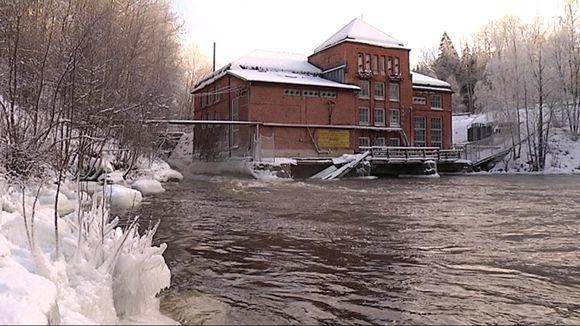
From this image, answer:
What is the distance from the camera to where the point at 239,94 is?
3631 cm

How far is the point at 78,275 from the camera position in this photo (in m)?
4.23

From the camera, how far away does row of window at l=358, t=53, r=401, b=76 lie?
39531mm

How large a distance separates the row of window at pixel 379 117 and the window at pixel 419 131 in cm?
244

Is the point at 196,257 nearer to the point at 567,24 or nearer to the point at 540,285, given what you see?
the point at 540,285

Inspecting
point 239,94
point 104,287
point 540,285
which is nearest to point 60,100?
point 104,287

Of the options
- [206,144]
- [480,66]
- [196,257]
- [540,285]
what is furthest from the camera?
[480,66]

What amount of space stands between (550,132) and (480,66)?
23.4 m

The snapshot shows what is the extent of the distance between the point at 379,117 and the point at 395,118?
5.14 feet

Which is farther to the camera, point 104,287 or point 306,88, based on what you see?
point 306,88

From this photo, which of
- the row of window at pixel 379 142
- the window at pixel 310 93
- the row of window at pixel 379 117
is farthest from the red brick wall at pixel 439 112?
the window at pixel 310 93

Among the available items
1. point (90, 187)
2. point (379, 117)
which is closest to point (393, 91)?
point (379, 117)

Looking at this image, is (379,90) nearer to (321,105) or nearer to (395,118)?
(395,118)

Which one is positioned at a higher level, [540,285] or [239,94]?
[239,94]

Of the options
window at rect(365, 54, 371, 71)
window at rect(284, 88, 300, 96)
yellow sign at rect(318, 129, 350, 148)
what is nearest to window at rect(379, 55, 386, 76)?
window at rect(365, 54, 371, 71)
